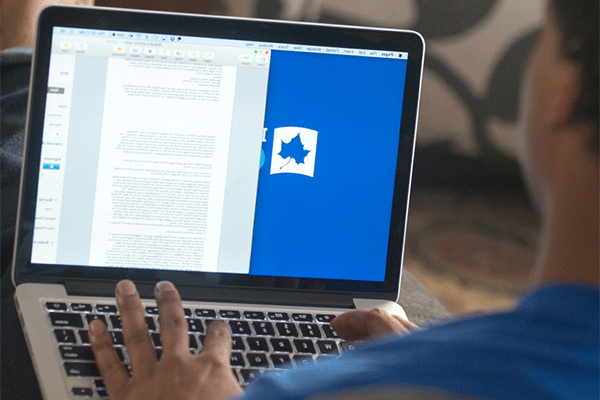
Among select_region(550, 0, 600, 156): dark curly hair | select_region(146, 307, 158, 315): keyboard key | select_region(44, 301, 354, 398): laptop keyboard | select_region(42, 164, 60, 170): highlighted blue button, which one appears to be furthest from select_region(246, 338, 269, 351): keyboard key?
select_region(550, 0, 600, 156): dark curly hair

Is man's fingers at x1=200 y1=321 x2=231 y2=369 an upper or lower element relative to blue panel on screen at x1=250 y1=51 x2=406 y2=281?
lower

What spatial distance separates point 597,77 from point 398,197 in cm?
39

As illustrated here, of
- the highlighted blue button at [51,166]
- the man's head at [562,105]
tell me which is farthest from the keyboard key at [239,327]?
the man's head at [562,105]

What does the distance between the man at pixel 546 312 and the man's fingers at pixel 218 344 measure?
241mm

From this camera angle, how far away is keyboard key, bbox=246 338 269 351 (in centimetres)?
59

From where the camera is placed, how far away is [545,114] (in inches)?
12.2

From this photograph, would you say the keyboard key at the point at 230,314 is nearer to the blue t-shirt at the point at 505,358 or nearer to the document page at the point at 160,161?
the document page at the point at 160,161

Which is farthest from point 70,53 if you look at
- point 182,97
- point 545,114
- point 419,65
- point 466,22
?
point 466,22

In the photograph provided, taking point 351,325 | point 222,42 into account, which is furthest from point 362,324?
point 222,42

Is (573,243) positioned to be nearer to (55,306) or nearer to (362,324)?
(362,324)

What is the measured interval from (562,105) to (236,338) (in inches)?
15.9

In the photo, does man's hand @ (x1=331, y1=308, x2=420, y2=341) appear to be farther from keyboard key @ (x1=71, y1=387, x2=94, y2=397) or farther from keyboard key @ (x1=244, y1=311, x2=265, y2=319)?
keyboard key @ (x1=71, y1=387, x2=94, y2=397)

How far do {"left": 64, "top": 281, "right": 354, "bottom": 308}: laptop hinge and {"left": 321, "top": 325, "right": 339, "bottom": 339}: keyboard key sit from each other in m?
0.04

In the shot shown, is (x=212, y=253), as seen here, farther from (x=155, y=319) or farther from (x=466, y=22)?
(x=466, y=22)
